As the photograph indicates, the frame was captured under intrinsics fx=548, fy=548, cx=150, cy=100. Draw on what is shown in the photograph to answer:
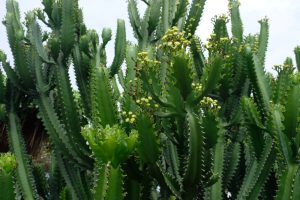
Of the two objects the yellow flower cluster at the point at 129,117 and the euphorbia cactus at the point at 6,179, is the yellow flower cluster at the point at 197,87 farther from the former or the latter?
the euphorbia cactus at the point at 6,179

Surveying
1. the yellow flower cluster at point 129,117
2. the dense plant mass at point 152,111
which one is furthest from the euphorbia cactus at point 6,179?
the yellow flower cluster at point 129,117

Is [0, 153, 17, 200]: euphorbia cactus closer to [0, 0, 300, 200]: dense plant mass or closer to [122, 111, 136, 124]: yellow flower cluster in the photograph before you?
[0, 0, 300, 200]: dense plant mass

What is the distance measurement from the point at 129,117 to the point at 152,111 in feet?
0.88

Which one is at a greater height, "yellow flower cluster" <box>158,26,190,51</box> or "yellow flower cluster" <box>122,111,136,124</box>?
"yellow flower cluster" <box>158,26,190,51</box>

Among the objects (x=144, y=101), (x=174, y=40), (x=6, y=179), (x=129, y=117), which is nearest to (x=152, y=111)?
(x=144, y=101)

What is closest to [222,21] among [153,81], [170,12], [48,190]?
[170,12]

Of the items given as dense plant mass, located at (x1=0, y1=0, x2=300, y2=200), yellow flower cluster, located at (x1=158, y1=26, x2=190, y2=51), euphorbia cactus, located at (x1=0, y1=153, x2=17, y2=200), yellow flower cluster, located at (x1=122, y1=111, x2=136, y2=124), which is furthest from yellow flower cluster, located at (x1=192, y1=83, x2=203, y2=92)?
euphorbia cactus, located at (x1=0, y1=153, x2=17, y2=200)

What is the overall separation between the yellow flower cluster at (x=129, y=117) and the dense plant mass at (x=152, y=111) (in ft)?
0.04

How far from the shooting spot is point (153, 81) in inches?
155

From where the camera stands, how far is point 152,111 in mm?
3949

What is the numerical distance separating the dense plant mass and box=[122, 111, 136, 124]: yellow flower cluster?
0.01 metres

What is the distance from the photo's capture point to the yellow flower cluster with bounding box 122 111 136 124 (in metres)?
3.89

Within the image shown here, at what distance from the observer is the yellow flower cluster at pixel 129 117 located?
153 inches

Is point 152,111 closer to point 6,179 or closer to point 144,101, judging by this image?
point 144,101
